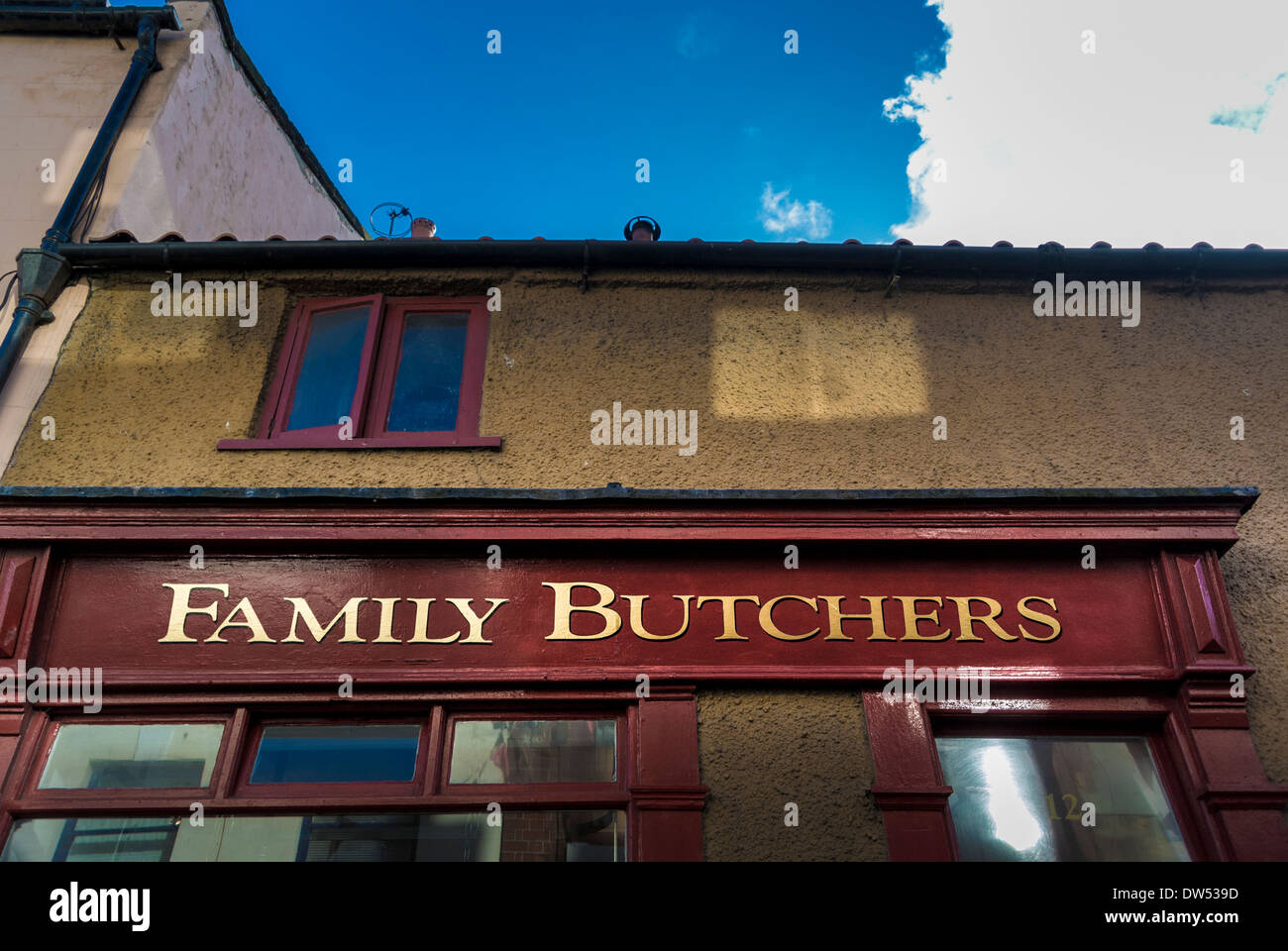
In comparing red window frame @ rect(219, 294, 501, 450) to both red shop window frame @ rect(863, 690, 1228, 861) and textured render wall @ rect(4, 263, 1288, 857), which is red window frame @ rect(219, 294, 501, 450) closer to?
textured render wall @ rect(4, 263, 1288, 857)

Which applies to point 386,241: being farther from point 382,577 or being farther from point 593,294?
point 382,577

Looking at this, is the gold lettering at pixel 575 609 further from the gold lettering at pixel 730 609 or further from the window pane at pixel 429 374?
the window pane at pixel 429 374

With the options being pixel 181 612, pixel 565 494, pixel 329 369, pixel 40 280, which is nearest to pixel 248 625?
pixel 181 612

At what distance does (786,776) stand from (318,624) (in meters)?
2.51

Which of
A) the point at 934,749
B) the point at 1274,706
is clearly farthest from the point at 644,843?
the point at 1274,706

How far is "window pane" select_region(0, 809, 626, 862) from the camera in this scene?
4.67 metres

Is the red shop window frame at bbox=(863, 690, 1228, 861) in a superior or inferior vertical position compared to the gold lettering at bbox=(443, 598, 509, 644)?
inferior

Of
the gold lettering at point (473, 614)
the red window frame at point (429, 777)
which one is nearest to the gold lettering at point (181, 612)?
the red window frame at point (429, 777)

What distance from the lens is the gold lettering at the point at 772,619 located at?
17.0 feet

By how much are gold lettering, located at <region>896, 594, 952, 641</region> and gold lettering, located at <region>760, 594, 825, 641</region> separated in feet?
1.50

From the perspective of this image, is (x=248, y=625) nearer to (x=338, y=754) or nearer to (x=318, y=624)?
(x=318, y=624)

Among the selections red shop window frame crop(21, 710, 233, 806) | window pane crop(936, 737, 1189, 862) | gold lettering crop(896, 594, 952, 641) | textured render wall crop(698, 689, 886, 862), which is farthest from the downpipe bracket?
window pane crop(936, 737, 1189, 862)

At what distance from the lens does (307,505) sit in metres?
5.46

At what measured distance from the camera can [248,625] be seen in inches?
207
